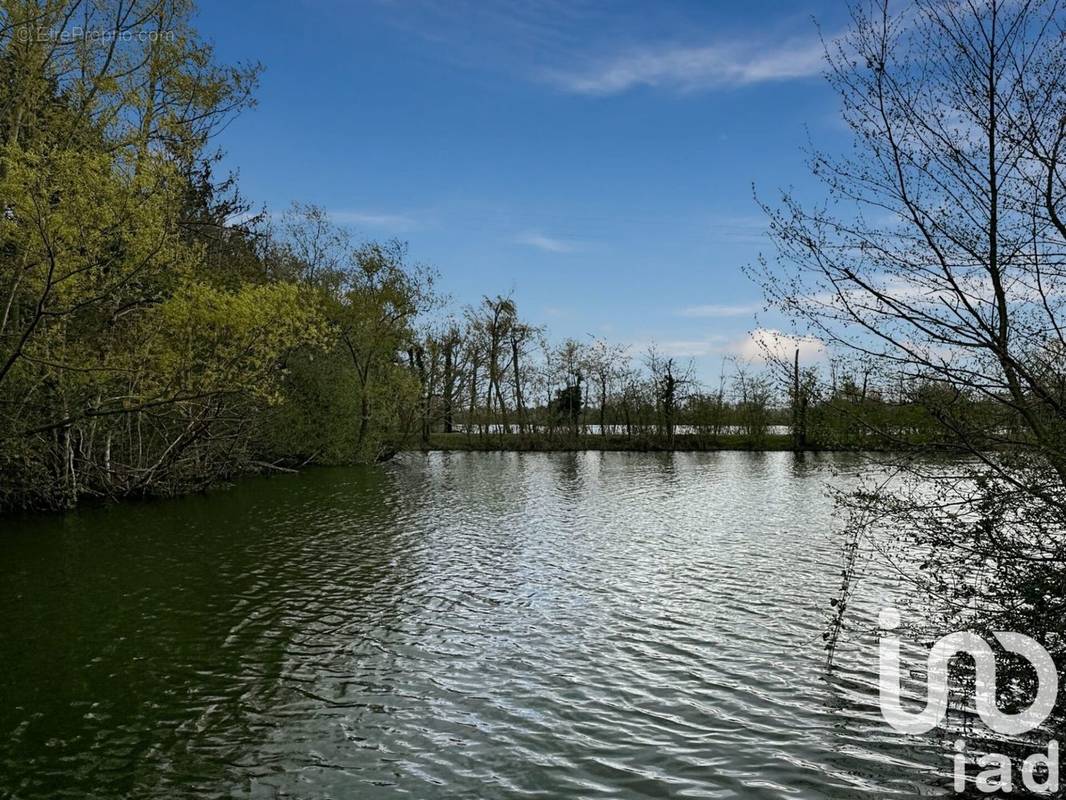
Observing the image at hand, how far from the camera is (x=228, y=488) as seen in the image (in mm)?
25250

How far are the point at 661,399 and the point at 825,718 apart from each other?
45505 mm

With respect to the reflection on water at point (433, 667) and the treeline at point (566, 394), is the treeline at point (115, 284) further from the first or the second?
the treeline at point (566, 394)

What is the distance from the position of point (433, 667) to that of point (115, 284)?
317 inches

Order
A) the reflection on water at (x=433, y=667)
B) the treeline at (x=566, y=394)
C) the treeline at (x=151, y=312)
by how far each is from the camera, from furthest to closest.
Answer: the treeline at (x=566, y=394) < the treeline at (x=151, y=312) < the reflection on water at (x=433, y=667)

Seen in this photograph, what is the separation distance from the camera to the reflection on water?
5.46 meters

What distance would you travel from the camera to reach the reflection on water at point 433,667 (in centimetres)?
546

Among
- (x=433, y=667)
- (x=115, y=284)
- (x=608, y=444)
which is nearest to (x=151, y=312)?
(x=115, y=284)

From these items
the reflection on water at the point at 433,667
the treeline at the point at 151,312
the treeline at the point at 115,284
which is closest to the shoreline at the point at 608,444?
the treeline at the point at 151,312

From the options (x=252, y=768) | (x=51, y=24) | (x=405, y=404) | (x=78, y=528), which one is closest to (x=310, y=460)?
(x=405, y=404)

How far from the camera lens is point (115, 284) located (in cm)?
1134

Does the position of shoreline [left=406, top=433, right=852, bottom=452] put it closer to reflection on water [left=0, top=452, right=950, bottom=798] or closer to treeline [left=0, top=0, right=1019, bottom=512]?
treeline [left=0, top=0, right=1019, bottom=512]

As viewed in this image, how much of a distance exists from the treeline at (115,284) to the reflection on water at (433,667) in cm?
298

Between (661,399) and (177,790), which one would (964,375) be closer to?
(177,790)

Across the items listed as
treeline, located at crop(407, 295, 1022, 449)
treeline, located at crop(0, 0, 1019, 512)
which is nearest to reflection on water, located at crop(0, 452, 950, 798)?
treeline, located at crop(0, 0, 1019, 512)
